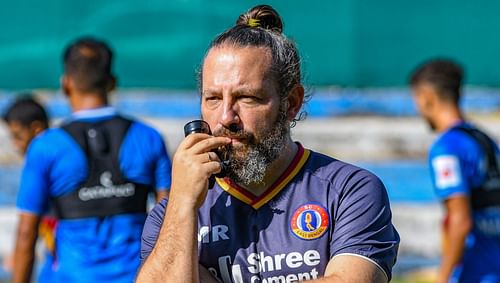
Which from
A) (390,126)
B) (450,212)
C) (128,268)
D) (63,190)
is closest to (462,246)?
(450,212)

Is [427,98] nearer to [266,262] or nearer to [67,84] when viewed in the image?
[67,84]

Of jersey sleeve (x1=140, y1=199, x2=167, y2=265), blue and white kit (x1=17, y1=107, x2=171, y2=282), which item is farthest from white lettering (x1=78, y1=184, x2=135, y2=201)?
jersey sleeve (x1=140, y1=199, x2=167, y2=265)

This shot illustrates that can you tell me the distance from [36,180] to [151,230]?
239 centimetres

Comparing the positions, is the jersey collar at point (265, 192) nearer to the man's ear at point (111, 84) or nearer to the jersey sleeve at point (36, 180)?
the jersey sleeve at point (36, 180)

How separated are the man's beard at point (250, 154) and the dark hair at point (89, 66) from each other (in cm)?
278

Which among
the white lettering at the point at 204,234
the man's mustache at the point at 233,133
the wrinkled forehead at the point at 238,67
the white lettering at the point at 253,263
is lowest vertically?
the white lettering at the point at 253,263

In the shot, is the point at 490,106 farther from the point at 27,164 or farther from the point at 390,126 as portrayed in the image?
the point at 27,164

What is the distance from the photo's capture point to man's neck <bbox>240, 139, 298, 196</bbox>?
322cm

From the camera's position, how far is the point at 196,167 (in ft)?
10.0

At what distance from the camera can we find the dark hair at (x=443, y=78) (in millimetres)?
6332

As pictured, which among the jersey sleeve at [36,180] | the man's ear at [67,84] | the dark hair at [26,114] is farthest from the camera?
the dark hair at [26,114]

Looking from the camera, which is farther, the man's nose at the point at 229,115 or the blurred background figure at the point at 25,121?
the blurred background figure at the point at 25,121

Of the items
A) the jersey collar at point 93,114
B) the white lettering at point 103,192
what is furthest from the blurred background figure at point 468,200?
the jersey collar at point 93,114

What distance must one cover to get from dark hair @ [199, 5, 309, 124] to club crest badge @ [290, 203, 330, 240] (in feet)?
1.17
